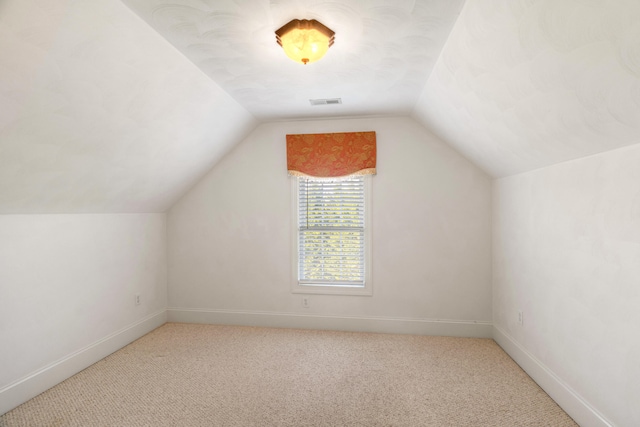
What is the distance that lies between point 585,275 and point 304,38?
7.32ft

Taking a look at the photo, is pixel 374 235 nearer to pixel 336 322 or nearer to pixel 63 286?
pixel 336 322

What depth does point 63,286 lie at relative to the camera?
113 inches

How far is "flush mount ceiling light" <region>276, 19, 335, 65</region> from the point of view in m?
2.02

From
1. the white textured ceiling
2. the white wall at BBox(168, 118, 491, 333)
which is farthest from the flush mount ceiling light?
the white wall at BBox(168, 118, 491, 333)

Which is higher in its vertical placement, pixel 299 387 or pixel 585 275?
pixel 585 275

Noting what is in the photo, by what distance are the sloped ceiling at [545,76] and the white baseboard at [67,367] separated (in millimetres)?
3669

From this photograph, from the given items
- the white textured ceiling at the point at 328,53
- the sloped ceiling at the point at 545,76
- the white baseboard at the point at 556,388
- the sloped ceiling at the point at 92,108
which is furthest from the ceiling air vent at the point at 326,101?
the white baseboard at the point at 556,388

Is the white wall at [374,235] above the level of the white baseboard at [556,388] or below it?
above

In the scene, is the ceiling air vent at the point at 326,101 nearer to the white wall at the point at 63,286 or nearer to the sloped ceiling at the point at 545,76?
the sloped ceiling at the point at 545,76

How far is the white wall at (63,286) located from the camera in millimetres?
2449

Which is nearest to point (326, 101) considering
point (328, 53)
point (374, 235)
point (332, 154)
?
point (332, 154)

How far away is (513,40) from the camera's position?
1709 mm

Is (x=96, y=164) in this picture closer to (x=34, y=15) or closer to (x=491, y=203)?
(x=34, y=15)

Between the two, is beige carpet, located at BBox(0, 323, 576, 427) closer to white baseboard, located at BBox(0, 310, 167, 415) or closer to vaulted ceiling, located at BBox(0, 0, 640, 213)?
white baseboard, located at BBox(0, 310, 167, 415)
